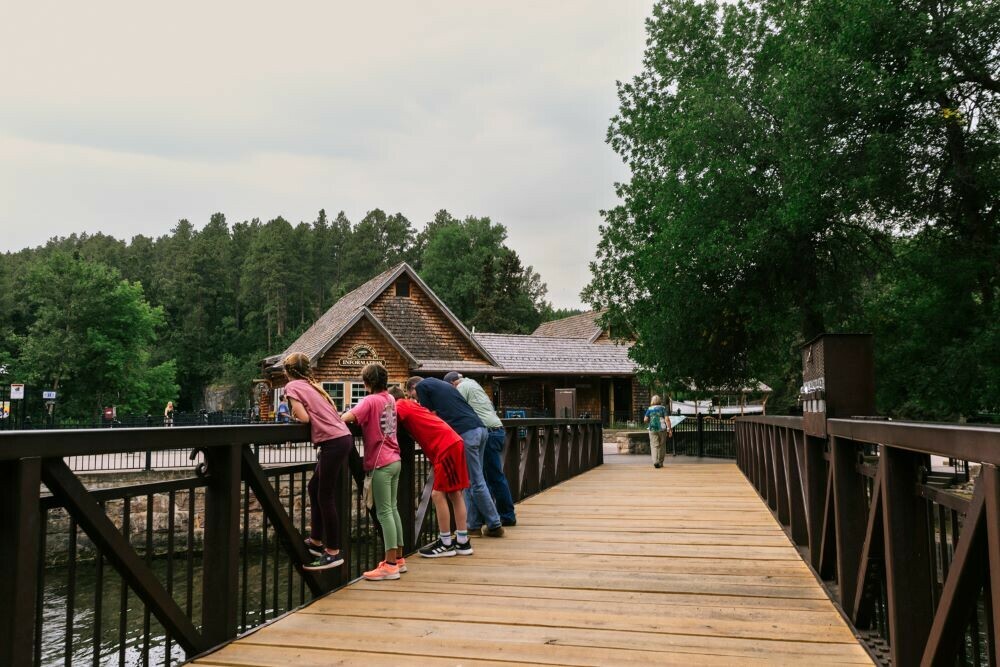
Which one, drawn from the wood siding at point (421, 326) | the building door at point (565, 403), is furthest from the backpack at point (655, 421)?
the wood siding at point (421, 326)

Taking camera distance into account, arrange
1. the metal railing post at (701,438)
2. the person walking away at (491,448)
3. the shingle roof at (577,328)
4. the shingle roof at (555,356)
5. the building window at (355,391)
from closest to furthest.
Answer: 1. the person walking away at (491,448)
2. the metal railing post at (701,438)
3. the building window at (355,391)
4. the shingle roof at (555,356)
5. the shingle roof at (577,328)

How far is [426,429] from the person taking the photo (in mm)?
5484

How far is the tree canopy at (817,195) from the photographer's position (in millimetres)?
15727

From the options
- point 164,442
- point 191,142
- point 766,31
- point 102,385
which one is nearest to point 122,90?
point 164,442

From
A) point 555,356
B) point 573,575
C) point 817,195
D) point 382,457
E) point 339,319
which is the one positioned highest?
point 817,195

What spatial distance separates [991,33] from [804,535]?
14720 millimetres

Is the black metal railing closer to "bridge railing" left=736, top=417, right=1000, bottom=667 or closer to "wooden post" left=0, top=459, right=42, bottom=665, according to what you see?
"bridge railing" left=736, top=417, right=1000, bottom=667

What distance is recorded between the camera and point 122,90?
52.0 feet

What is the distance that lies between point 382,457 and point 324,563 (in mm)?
731

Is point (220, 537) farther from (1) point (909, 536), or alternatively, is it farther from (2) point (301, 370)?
(1) point (909, 536)

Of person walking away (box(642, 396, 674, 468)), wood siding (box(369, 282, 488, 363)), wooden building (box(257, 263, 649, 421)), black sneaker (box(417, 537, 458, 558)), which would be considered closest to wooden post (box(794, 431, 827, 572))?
black sneaker (box(417, 537, 458, 558))

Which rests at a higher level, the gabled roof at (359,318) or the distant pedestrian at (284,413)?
the gabled roof at (359,318)

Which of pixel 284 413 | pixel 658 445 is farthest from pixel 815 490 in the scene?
pixel 658 445

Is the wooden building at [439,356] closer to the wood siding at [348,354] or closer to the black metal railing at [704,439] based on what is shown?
the wood siding at [348,354]
